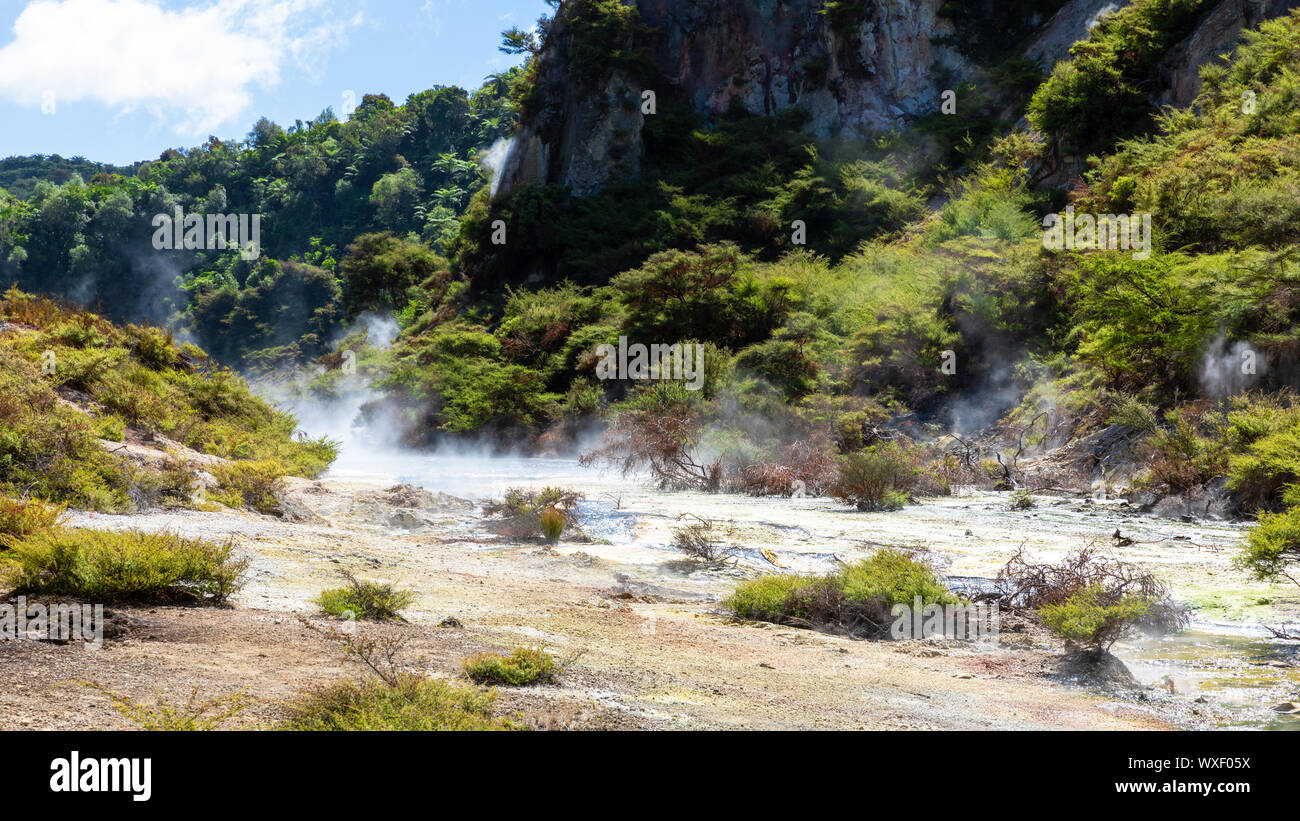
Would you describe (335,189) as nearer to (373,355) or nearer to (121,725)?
(373,355)

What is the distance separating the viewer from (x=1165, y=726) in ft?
17.9

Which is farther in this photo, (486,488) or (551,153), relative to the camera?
(551,153)

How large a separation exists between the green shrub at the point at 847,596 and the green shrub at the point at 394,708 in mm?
4525

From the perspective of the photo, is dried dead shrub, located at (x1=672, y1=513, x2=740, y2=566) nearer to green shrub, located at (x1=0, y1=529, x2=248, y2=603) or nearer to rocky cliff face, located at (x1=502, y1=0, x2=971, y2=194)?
green shrub, located at (x1=0, y1=529, x2=248, y2=603)

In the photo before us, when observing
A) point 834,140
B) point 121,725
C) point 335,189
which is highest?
point 335,189

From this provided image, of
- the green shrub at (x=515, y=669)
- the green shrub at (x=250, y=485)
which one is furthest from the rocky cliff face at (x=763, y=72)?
the green shrub at (x=515, y=669)

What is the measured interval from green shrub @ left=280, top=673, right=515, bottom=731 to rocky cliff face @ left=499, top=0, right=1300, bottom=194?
142ft

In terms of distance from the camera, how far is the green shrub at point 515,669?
5.62m

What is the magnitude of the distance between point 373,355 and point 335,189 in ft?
164

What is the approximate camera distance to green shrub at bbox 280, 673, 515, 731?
424 centimetres

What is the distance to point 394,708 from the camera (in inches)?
176

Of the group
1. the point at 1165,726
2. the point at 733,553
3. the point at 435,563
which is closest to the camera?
the point at 1165,726

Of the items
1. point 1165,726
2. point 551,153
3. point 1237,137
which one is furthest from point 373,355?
point 1165,726

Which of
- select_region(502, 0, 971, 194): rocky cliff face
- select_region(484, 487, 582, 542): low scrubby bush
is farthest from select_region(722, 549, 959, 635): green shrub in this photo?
select_region(502, 0, 971, 194): rocky cliff face
